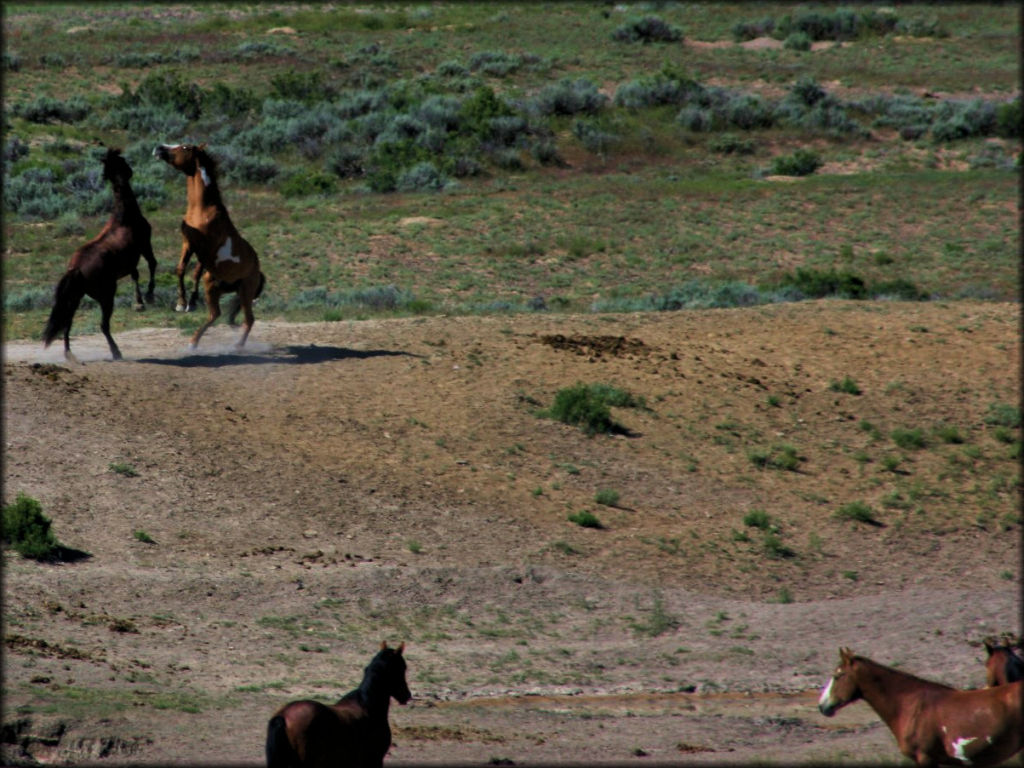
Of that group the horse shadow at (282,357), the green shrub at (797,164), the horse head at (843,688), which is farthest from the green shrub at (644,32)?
the horse head at (843,688)

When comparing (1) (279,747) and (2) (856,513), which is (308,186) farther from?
(1) (279,747)

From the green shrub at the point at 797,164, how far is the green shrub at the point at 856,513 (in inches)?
985

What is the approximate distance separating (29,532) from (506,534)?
5102 mm

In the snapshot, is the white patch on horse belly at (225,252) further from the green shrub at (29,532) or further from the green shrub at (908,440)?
the green shrub at (908,440)

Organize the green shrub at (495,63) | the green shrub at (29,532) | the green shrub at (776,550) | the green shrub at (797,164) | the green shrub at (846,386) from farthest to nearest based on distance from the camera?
the green shrub at (495,63) < the green shrub at (797,164) < the green shrub at (846,386) < the green shrub at (776,550) < the green shrub at (29,532)

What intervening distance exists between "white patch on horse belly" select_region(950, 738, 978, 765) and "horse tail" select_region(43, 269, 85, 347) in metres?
12.8

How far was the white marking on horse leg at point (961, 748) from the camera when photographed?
27.9 ft

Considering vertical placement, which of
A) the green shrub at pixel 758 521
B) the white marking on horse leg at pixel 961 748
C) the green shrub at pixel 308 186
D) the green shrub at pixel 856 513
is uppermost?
the white marking on horse leg at pixel 961 748

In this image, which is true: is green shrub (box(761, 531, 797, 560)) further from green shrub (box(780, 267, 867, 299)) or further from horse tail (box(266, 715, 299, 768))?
green shrub (box(780, 267, 867, 299))

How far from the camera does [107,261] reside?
59.3ft

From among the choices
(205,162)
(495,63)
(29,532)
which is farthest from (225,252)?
(495,63)

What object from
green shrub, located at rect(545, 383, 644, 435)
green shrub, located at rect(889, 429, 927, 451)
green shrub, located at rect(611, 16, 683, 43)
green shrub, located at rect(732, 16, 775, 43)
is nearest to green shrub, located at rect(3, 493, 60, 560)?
green shrub, located at rect(545, 383, 644, 435)

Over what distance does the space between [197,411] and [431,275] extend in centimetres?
1213

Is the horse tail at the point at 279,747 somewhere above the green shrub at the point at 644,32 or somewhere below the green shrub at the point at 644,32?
below
